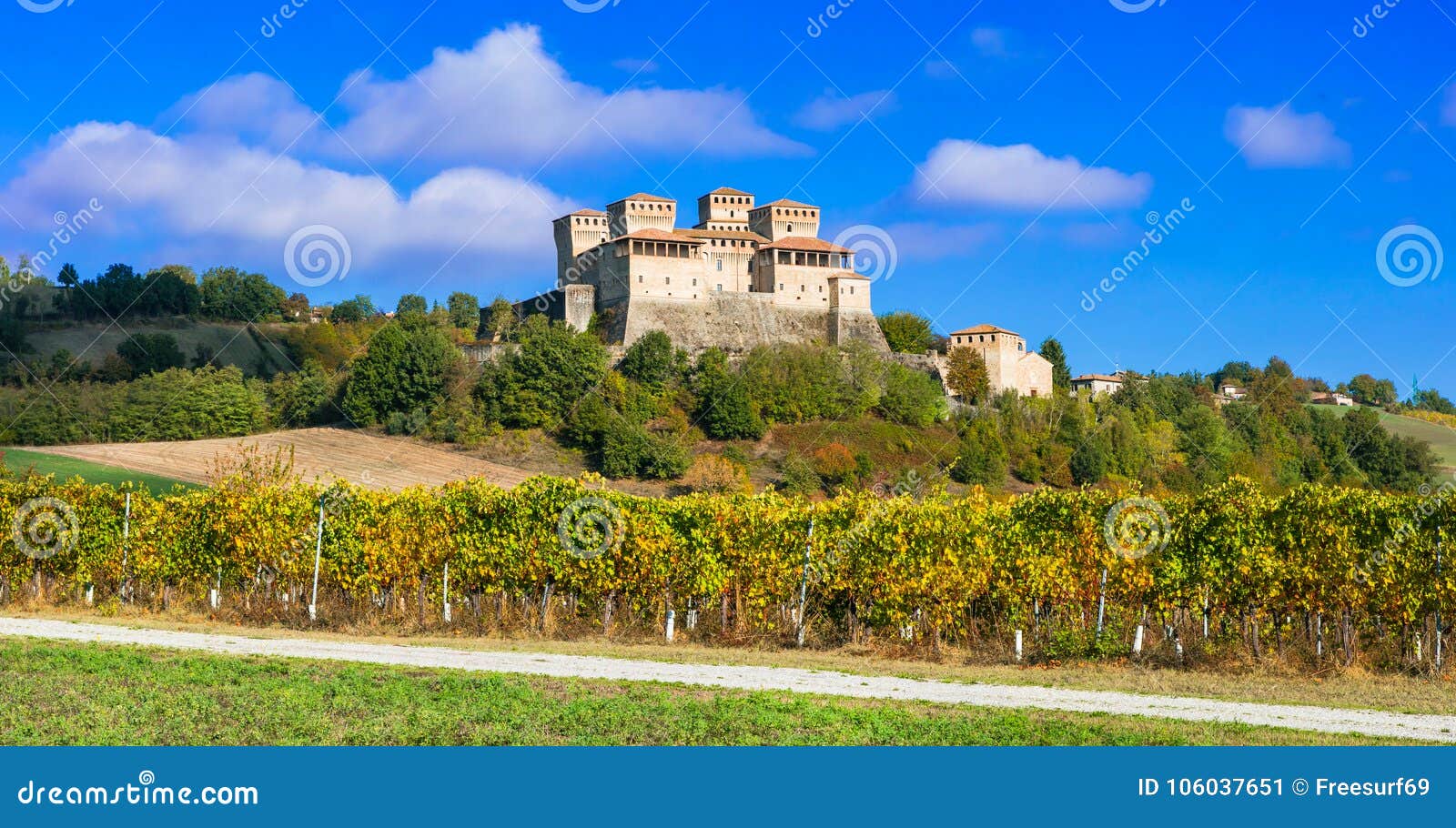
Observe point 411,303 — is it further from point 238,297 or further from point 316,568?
point 316,568

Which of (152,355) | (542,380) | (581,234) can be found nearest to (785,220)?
(581,234)

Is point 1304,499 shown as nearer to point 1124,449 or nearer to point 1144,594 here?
point 1144,594

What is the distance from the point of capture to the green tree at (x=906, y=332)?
83.2 m

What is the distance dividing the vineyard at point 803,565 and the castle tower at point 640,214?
59.9 metres

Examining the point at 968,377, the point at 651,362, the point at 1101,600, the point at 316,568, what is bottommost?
the point at 1101,600

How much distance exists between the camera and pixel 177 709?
10.9 m

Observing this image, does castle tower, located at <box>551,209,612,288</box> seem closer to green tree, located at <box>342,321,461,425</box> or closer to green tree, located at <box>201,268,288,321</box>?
green tree, located at <box>342,321,461,425</box>

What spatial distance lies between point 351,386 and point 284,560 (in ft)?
166

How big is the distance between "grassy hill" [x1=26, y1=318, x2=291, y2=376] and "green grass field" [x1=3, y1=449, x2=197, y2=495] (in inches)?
1131

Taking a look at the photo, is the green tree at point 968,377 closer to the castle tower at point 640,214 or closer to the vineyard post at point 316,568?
the castle tower at point 640,214

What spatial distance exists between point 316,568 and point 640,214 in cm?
6277

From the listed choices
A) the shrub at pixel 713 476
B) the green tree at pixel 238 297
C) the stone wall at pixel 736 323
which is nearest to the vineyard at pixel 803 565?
the shrub at pixel 713 476

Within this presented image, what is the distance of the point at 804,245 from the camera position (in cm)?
7988

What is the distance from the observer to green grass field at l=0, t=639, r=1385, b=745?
10055mm
